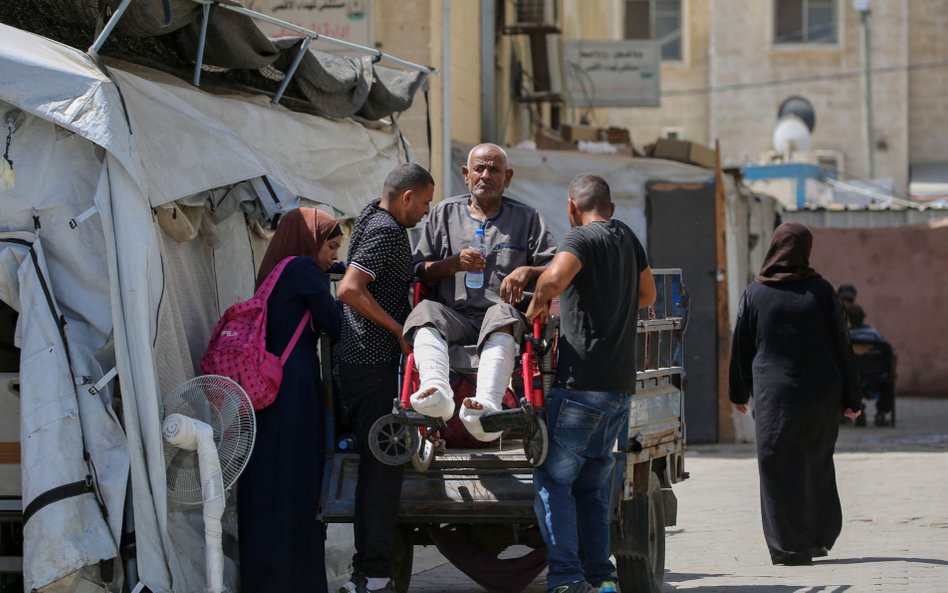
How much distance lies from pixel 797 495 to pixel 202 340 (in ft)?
11.3

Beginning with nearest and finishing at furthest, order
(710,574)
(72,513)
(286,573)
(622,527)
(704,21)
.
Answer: (72,513) < (286,573) < (622,527) < (710,574) < (704,21)

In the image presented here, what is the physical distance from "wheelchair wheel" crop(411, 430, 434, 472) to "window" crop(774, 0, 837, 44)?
39394mm

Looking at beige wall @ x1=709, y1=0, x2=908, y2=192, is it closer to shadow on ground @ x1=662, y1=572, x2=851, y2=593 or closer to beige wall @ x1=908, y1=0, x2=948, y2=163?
beige wall @ x1=908, y1=0, x2=948, y2=163

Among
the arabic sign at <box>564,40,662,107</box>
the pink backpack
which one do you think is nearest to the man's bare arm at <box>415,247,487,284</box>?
the pink backpack

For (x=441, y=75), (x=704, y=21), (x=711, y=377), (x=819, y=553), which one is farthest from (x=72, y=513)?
(x=704, y=21)

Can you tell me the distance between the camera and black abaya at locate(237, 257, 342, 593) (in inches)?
271

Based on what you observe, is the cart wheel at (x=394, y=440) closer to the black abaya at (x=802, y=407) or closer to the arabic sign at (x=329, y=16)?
the black abaya at (x=802, y=407)

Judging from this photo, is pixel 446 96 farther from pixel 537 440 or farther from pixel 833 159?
pixel 833 159

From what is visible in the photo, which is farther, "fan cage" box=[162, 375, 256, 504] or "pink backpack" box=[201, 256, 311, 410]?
Answer: "pink backpack" box=[201, 256, 311, 410]

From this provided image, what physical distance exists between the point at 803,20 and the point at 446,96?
108 feet

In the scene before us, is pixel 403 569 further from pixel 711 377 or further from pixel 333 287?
pixel 711 377

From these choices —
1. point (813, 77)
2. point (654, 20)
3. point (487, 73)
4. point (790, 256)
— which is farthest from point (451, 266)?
point (654, 20)

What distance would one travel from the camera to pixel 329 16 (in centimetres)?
1375

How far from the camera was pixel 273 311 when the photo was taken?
700 centimetres
